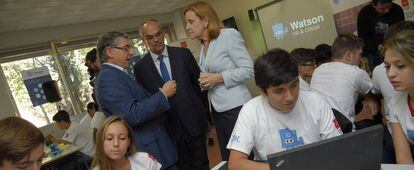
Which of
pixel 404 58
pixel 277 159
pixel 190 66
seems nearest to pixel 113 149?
pixel 190 66

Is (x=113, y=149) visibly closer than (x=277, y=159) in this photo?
No

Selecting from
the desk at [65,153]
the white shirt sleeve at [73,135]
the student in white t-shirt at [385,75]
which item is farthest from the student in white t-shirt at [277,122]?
the white shirt sleeve at [73,135]

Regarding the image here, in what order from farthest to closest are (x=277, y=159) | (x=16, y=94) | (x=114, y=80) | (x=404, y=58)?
1. (x=16, y=94)
2. (x=114, y=80)
3. (x=404, y=58)
4. (x=277, y=159)

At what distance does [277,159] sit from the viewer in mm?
852

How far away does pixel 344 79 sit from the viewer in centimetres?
211

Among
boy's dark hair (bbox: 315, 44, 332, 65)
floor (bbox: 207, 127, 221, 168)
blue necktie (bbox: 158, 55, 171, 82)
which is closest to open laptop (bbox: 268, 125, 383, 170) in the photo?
blue necktie (bbox: 158, 55, 171, 82)

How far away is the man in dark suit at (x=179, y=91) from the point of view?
84.2 inches

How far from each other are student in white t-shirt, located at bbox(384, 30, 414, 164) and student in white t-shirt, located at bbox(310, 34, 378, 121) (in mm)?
559

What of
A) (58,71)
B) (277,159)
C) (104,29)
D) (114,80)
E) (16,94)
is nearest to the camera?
(277,159)

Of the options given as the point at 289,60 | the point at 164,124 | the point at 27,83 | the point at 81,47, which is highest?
the point at 81,47

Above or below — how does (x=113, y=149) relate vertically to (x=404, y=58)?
below

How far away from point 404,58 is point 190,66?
1300 millimetres

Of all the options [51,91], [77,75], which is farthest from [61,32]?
[51,91]

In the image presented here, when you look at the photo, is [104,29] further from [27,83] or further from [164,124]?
[164,124]
